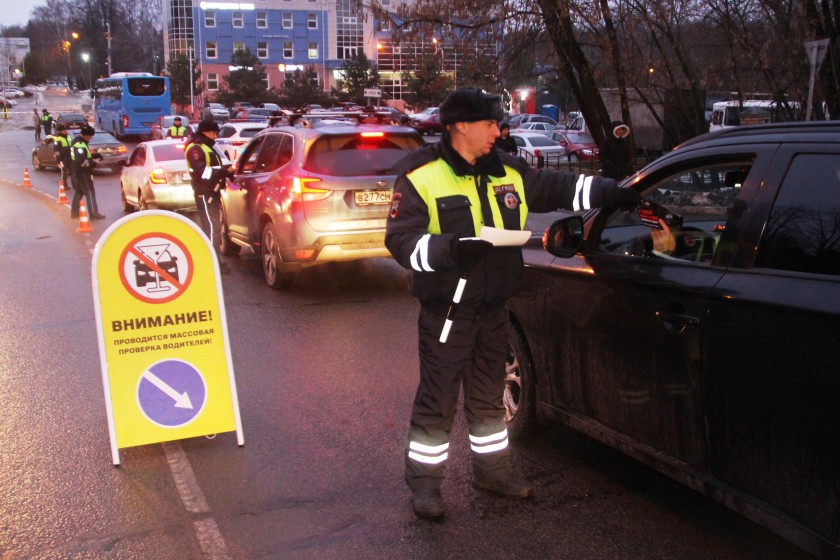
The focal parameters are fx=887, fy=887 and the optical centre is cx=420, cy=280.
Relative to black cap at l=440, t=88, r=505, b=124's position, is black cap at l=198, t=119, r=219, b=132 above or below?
above

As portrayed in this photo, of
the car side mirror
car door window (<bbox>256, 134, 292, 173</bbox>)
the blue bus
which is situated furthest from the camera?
the blue bus

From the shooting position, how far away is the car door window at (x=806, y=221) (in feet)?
10.4

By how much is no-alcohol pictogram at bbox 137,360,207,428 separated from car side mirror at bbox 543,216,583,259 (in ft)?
7.24

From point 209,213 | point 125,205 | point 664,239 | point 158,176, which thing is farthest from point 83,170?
point 664,239

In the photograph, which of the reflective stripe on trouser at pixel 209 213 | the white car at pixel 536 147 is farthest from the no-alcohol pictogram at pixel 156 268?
the white car at pixel 536 147

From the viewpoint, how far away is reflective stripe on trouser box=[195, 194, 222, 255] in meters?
11.0

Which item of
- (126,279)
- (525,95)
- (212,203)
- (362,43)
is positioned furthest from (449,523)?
(362,43)

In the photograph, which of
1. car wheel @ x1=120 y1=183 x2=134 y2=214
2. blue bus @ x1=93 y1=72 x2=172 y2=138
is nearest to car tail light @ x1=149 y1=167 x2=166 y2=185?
car wheel @ x1=120 y1=183 x2=134 y2=214

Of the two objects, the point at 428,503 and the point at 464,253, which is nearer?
the point at 464,253

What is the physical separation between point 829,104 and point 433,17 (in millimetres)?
8039

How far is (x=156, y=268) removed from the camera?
4.98 m

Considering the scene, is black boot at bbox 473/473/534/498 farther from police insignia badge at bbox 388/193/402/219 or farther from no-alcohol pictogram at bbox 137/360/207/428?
no-alcohol pictogram at bbox 137/360/207/428

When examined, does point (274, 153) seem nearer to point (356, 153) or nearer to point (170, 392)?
point (356, 153)

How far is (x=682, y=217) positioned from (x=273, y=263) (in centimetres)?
637
